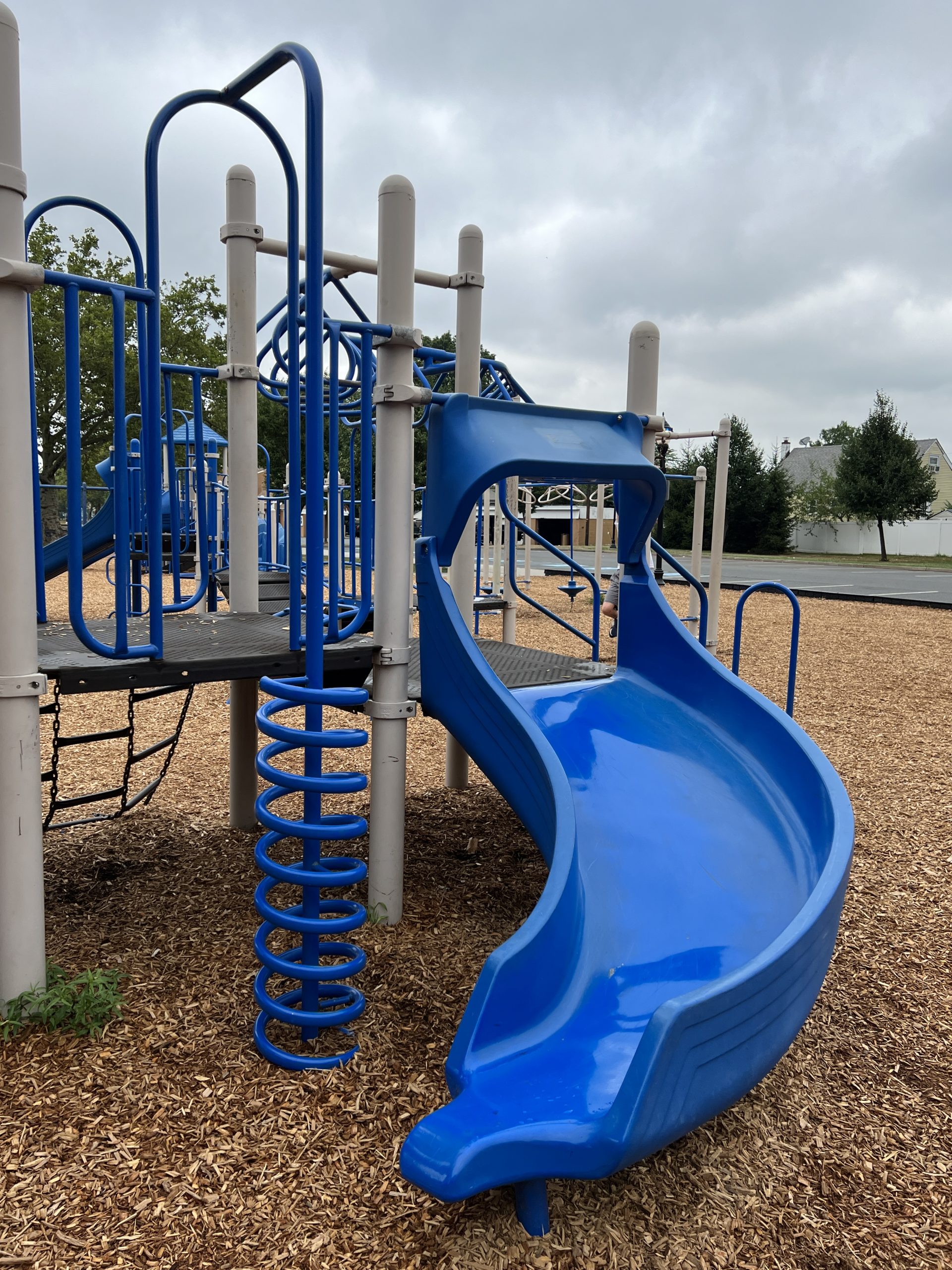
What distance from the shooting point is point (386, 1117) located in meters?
2.42

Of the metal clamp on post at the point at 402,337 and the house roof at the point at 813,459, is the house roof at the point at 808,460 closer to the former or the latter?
the house roof at the point at 813,459

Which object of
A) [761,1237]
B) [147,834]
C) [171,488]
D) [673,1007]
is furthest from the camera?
[171,488]

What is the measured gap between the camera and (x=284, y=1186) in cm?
216

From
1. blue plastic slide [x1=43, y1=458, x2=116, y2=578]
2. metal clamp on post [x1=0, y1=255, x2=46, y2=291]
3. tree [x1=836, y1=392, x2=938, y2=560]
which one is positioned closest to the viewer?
metal clamp on post [x1=0, y1=255, x2=46, y2=291]

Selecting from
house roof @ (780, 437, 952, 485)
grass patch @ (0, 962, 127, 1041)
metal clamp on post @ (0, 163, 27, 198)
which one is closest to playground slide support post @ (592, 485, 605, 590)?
metal clamp on post @ (0, 163, 27, 198)

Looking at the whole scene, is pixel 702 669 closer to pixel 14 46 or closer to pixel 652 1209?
pixel 652 1209

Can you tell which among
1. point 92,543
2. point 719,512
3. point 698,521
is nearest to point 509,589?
point 92,543

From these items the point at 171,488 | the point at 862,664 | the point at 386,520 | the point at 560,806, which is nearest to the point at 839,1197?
the point at 560,806

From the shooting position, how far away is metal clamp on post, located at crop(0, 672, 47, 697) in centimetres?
255

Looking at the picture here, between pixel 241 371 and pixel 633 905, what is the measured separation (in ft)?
9.85

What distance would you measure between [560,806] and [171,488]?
3251 millimetres

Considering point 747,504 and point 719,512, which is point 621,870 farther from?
point 747,504

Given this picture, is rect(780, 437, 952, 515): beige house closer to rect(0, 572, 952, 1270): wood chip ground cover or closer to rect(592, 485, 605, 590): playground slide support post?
rect(592, 485, 605, 590): playground slide support post

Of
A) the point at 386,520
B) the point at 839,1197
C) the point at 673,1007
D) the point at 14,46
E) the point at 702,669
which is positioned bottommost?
the point at 839,1197
